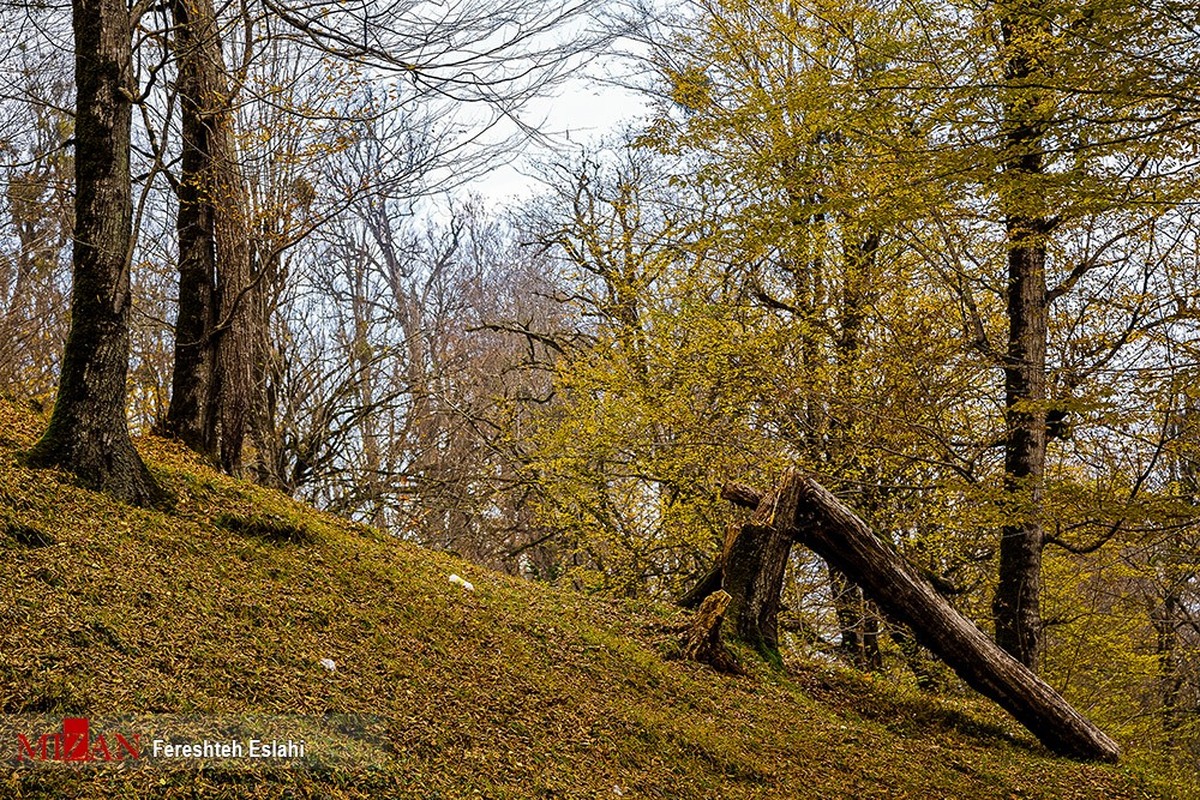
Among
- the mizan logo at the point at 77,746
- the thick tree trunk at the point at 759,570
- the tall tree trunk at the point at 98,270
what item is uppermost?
the tall tree trunk at the point at 98,270

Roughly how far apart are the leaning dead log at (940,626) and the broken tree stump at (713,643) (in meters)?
0.91

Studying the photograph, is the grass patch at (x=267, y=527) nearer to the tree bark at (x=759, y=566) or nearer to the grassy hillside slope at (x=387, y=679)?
the grassy hillside slope at (x=387, y=679)

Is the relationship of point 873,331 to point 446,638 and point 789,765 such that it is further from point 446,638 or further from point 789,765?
point 446,638

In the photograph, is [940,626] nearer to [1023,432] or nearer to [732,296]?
[1023,432]

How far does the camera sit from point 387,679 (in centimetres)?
384

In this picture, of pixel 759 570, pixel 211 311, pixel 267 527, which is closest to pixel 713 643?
pixel 759 570

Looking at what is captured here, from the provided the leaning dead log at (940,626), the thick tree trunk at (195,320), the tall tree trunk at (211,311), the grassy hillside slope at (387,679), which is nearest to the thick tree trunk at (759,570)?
the leaning dead log at (940,626)

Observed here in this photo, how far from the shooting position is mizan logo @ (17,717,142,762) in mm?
2477

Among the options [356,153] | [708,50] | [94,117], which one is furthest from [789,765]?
[356,153]

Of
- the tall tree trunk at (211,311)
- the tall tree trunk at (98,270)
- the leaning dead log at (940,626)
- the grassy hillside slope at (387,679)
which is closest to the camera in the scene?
the grassy hillside slope at (387,679)

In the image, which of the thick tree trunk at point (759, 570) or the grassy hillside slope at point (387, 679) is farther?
the thick tree trunk at point (759, 570)

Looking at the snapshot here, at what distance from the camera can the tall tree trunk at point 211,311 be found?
6801mm

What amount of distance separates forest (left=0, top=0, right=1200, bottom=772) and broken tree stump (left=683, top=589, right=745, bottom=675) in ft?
1.86

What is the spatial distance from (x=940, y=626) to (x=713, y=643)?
A: 1682 millimetres
